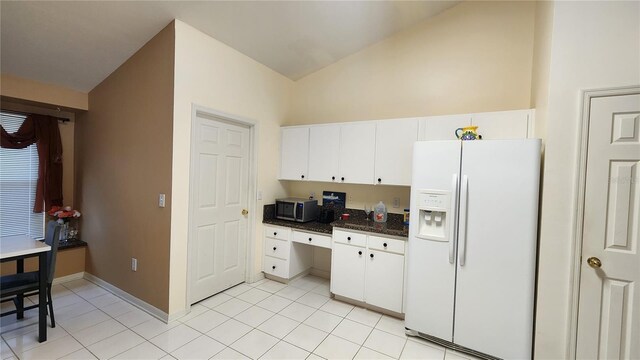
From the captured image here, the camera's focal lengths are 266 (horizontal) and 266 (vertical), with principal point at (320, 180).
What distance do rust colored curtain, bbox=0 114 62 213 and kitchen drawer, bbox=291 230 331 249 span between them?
3.17 meters

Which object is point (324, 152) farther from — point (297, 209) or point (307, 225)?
point (307, 225)

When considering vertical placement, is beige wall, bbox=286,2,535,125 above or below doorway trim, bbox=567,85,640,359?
above

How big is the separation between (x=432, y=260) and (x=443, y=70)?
2135 mm

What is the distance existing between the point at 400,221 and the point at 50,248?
3385mm

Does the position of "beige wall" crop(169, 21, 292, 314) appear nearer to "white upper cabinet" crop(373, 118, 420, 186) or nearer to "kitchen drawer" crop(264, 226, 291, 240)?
"kitchen drawer" crop(264, 226, 291, 240)

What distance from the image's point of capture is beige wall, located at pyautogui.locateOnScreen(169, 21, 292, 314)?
2.53 meters

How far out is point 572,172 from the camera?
1.90 meters

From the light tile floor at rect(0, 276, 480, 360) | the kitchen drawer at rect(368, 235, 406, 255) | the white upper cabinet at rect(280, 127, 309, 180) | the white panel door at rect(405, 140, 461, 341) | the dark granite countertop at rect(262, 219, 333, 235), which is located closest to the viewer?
the light tile floor at rect(0, 276, 480, 360)

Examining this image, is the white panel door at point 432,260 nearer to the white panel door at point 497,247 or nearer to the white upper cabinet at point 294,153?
the white panel door at point 497,247

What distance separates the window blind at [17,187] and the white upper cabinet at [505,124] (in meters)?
5.18

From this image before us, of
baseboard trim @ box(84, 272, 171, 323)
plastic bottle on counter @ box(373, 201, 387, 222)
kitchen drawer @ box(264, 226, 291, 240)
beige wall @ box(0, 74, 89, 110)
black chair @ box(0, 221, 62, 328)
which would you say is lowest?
baseboard trim @ box(84, 272, 171, 323)

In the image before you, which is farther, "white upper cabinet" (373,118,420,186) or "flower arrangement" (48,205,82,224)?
"flower arrangement" (48,205,82,224)

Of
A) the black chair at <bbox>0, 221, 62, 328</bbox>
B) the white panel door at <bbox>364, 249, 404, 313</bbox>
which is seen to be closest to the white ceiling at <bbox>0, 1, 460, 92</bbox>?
the black chair at <bbox>0, 221, 62, 328</bbox>

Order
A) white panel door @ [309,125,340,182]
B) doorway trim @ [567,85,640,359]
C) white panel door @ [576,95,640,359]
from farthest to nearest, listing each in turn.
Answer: white panel door @ [309,125,340,182] < doorway trim @ [567,85,640,359] < white panel door @ [576,95,640,359]
